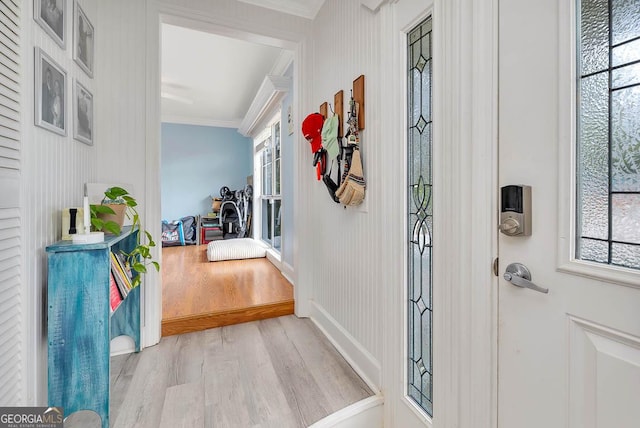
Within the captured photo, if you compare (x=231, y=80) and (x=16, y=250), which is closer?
(x=16, y=250)

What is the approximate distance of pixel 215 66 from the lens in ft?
12.2

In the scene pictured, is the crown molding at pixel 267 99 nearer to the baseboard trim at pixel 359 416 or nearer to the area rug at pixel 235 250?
the area rug at pixel 235 250

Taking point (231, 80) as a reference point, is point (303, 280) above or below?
below

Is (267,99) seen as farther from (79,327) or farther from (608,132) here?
(608,132)

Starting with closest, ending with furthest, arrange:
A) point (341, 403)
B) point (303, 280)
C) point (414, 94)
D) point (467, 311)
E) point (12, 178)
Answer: point (467, 311) → point (12, 178) → point (414, 94) → point (341, 403) → point (303, 280)

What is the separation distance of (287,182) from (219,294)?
1449 mm

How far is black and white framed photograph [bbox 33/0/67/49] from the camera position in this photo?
1.21 meters

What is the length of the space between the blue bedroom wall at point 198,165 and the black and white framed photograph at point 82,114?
14.9ft

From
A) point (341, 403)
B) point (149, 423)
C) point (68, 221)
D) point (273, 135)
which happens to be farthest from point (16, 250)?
point (273, 135)

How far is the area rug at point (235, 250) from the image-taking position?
13.5 ft

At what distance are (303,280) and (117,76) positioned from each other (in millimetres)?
2085

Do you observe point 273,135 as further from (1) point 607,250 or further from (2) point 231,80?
(1) point 607,250

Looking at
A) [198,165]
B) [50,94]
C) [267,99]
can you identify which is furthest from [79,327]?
[198,165]

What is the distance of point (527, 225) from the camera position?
78 centimetres
